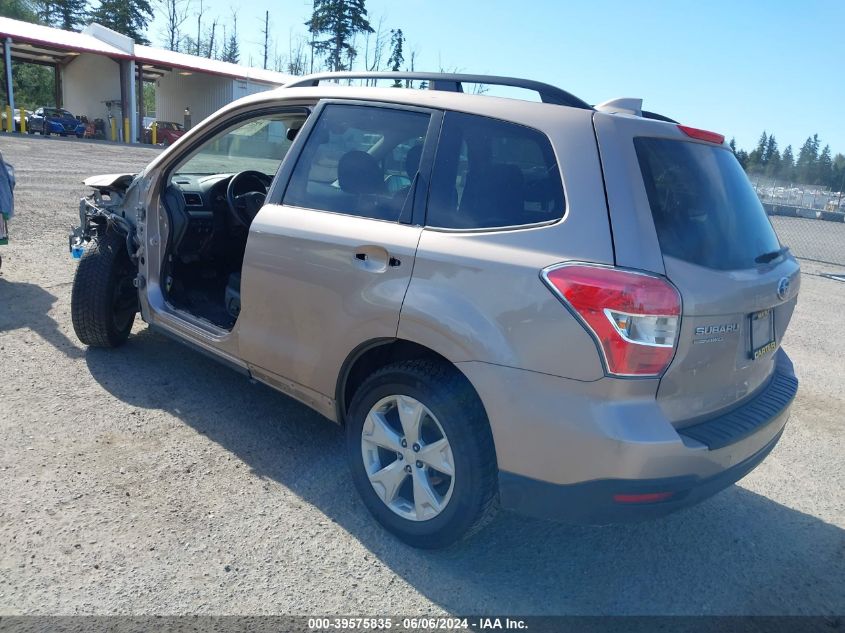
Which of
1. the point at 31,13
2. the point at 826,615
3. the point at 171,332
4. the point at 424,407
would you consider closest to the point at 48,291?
the point at 171,332

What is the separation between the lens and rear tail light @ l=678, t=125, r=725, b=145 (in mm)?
2751

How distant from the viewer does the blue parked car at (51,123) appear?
33.1m

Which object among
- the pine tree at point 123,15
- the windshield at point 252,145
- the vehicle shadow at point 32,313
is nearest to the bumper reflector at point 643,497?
the windshield at point 252,145

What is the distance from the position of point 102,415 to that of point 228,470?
0.99m

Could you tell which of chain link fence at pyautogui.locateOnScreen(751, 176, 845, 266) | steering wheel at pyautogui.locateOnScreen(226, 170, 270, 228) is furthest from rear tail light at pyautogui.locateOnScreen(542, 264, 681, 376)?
chain link fence at pyautogui.locateOnScreen(751, 176, 845, 266)

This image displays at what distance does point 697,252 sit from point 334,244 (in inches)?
60.3

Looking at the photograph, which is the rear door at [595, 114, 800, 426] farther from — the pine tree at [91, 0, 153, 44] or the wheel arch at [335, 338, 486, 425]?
the pine tree at [91, 0, 153, 44]

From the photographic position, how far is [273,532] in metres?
2.95

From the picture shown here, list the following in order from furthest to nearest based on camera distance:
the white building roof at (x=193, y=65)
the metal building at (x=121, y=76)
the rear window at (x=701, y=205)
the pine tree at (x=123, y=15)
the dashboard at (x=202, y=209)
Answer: the pine tree at (x=123, y=15)
the white building roof at (x=193, y=65)
the metal building at (x=121, y=76)
the dashboard at (x=202, y=209)
the rear window at (x=701, y=205)

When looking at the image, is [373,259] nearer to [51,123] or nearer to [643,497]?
[643,497]

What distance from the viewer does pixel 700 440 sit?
246 cm

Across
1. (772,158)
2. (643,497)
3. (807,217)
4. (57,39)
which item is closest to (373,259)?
(643,497)

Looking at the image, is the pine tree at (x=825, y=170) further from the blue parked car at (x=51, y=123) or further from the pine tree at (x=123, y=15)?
the pine tree at (x=123, y=15)

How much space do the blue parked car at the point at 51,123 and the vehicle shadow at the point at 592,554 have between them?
115 feet
